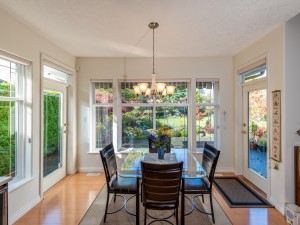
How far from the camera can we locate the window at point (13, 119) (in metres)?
2.56

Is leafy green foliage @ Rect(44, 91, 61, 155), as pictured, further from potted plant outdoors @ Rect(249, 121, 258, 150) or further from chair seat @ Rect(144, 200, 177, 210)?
potted plant outdoors @ Rect(249, 121, 258, 150)

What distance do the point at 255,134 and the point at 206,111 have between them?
1.14 metres

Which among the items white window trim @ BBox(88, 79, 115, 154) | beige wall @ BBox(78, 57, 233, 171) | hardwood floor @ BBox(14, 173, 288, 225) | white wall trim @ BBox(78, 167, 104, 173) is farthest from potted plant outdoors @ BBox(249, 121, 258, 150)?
white wall trim @ BBox(78, 167, 104, 173)

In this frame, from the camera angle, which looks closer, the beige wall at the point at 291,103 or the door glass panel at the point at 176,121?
the beige wall at the point at 291,103

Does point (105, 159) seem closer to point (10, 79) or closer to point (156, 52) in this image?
point (10, 79)

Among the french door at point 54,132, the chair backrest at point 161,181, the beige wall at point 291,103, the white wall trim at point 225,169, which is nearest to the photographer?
the chair backrest at point 161,181

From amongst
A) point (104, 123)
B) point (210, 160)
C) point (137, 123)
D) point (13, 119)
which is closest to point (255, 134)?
point (210, 160)

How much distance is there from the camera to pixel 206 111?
4.47m

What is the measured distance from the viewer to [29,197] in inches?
111

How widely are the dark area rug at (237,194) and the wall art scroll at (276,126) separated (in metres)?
0.75

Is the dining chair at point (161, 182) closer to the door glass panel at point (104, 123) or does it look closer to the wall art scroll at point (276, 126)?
the wall art scroll at point (276, 126)

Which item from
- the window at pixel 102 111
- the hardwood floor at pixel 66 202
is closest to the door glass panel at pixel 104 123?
the window at pixel 102 111

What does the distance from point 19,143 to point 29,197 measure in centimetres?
80

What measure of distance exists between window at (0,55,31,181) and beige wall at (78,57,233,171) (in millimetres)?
1554
